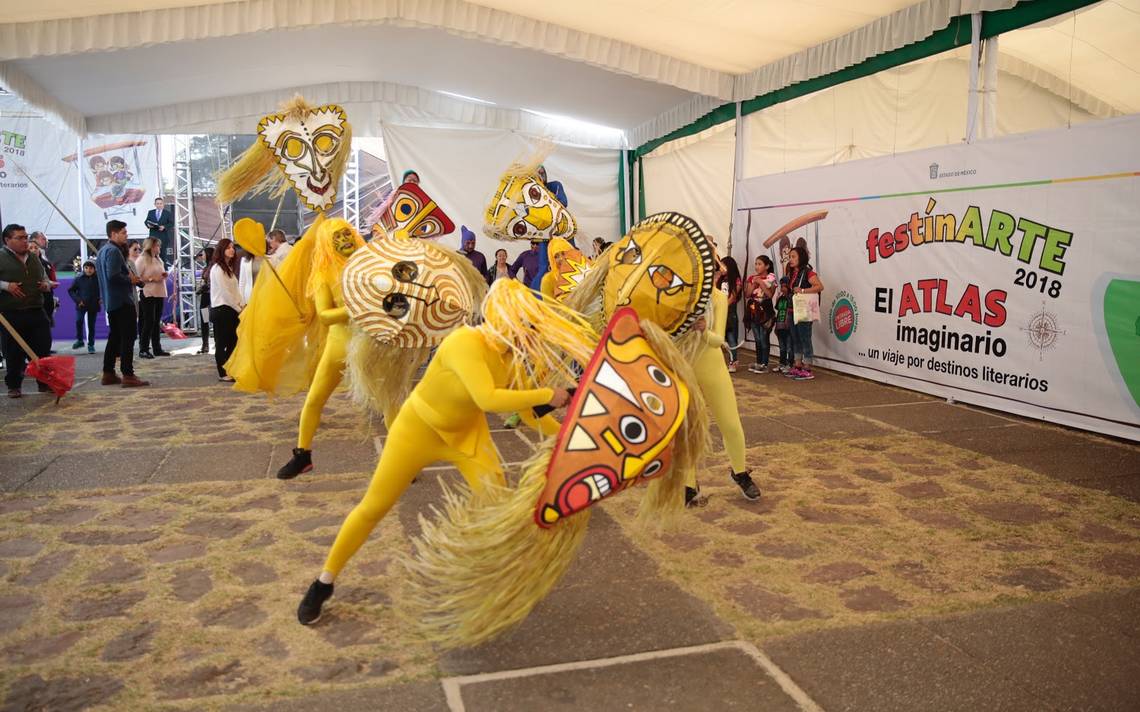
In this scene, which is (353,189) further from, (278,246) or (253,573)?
(253,573)

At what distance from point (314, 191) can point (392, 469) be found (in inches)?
110

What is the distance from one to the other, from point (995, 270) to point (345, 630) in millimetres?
6511

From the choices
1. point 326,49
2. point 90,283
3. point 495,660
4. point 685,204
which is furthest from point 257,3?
point 495,660

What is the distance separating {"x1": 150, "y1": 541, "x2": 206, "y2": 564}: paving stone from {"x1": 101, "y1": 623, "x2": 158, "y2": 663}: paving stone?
733 mm

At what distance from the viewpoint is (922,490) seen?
5125 millimetres

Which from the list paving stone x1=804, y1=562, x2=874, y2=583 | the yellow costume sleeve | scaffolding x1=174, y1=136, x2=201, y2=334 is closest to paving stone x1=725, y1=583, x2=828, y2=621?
paving stone x1=804, y1=562, x2=874, y2=583

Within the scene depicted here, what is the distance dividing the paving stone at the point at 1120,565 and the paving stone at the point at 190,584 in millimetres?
3996

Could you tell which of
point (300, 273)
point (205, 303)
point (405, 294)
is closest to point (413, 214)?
point (300, 273)

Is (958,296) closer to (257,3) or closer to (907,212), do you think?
(907,212)

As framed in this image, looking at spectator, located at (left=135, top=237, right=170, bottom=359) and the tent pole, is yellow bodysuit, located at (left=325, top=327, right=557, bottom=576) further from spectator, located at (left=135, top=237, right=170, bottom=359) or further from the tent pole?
spectator, located at (left=135, top=237, right=170, bottom=359)

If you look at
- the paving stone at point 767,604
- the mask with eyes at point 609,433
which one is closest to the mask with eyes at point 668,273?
the mask with eyes at point 609,433

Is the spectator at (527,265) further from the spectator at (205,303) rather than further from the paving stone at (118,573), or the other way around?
the paving stone at (118,573)

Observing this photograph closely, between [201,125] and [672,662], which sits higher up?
[201,125]

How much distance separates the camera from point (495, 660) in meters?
3.02
